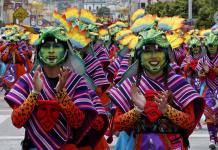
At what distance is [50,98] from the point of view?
546cm

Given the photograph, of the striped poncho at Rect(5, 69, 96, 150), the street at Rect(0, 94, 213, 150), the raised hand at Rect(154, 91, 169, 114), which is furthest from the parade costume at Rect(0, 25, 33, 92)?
the raised hand at Rect(154, 91, 169, 114)

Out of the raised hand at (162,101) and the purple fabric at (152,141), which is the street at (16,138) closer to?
the purple fabric at (152,141)

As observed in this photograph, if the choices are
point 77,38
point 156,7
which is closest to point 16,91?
point 77,38

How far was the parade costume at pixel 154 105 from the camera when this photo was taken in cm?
539

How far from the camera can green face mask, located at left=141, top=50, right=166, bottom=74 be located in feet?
18.1

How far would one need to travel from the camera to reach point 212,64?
11.0 meters

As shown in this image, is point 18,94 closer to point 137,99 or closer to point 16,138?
point 137,99

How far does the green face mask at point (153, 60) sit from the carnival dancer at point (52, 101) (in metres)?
0.53

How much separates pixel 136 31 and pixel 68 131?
3.81 feet

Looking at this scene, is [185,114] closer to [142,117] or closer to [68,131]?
[142,117]

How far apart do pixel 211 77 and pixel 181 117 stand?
588 cm

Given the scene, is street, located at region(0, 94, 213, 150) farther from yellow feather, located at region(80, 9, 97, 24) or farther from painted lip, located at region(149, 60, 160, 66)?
painted lip, located at region(149, 60, 160, 66)

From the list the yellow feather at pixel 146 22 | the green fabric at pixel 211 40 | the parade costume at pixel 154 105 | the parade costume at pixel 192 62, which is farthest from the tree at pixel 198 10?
the parade costume at pixel 154 105

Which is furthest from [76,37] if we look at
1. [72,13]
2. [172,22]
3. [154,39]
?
[72,13]
